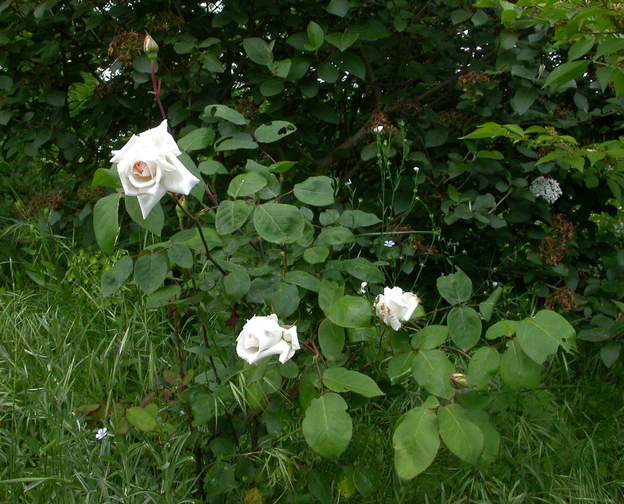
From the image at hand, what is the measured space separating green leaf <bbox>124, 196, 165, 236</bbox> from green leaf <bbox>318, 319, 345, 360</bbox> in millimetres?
436

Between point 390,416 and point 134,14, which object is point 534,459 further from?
point 134,14

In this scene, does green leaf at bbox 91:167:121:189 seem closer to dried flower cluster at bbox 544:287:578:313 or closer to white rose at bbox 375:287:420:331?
white rose at bbox 375:287:420:331

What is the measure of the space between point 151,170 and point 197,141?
38 cm

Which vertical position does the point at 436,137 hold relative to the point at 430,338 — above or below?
below

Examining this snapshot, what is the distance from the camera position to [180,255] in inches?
78.4

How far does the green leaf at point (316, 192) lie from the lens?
2.04 metres

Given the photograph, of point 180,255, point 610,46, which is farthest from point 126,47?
point 610,46

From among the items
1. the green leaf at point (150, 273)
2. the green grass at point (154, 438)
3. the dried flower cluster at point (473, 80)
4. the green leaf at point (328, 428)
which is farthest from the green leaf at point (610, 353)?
the green leaf at point (150, 273)

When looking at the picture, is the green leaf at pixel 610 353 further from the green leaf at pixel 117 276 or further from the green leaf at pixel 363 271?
the green leaf at pixel 117 276

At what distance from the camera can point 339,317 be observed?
6.52 feet

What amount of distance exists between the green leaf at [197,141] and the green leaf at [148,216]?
0.72ft

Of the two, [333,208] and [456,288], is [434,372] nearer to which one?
[456,288]

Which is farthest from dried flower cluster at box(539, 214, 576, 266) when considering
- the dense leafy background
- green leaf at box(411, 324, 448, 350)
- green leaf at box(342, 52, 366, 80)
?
green leaf at box(411, 324, 448, 350)

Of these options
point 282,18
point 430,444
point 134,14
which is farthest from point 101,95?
point 430,444
